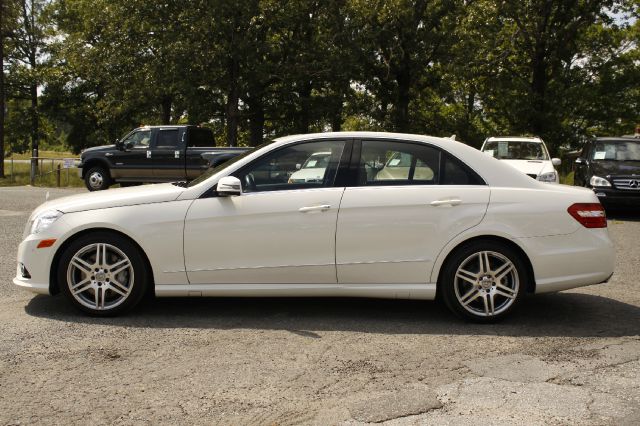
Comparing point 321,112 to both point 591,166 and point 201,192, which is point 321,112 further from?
point 201,192

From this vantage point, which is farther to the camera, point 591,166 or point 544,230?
point 591,166

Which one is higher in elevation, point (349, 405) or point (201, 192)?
point (201, 192)

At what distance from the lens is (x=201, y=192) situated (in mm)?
5332

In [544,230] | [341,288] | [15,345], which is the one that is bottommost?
[15,345]

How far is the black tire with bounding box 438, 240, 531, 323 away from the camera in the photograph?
522 cm

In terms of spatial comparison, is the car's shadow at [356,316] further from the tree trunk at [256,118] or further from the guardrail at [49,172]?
the tree trunk at [256,118]

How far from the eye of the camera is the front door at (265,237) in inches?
205

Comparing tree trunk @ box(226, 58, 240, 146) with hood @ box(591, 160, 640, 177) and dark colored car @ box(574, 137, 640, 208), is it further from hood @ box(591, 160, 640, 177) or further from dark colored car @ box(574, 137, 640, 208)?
hood @ box(591, 160, 640, 177)

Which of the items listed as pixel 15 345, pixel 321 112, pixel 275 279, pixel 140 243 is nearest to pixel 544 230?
pixel 275 279

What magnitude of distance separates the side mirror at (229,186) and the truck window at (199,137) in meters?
13.6

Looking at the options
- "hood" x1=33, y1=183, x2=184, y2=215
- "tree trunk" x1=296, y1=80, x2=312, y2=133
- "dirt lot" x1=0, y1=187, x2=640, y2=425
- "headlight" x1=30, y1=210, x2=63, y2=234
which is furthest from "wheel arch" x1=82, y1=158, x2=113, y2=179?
"headlight" x1=30, y1=210, x2=63, y2=234

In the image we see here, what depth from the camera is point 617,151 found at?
1447cm

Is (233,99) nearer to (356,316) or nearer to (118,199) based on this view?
(118,199)

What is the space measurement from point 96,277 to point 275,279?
4.66 feet
